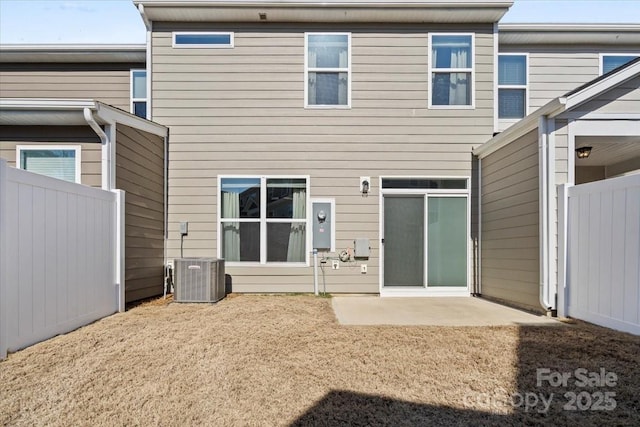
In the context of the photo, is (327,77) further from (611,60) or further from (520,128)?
(611,60)

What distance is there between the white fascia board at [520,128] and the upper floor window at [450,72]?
0.97 m

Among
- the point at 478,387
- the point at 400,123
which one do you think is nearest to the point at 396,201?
the point at 400,123

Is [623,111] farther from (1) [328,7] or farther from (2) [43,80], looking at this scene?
(2) [43,80]

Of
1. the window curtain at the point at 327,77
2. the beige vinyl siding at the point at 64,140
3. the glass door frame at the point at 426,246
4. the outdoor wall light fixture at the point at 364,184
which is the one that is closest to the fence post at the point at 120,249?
the beige vinyl siding at the point at 64,140

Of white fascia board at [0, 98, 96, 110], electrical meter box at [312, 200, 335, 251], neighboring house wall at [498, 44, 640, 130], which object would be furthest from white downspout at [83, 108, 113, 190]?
neighboring house wall at [498, 44, 640, 130]

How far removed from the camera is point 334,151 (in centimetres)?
599

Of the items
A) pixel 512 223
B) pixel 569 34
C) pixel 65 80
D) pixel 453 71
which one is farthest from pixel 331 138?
pixel 65 80

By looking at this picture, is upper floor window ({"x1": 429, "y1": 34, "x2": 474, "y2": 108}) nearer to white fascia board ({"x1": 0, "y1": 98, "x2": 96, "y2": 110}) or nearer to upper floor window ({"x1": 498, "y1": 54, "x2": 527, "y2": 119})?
upper floor window ({"x1": 498, "y1": 54, "x2": 527, "y2": 119})

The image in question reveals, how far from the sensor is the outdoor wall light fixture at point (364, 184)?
19.4 feet

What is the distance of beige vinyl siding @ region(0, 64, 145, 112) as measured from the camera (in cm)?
684

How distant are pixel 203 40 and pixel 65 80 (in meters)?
3.14

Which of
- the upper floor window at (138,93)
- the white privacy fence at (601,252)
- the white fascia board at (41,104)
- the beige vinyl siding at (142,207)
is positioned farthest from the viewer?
the upper floor window at (138,93)

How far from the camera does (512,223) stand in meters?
5.01

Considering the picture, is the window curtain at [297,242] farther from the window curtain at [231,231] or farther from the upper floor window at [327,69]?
the upper floor window at [327,69]
